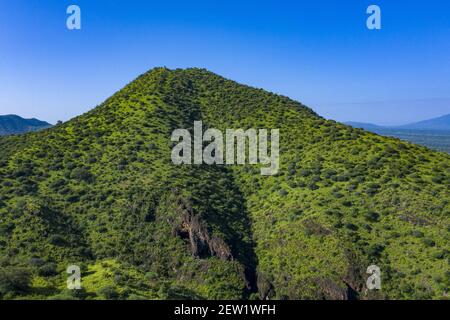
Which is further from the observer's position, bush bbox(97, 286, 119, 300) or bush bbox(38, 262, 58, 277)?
bush bbox(38, 262, 58, 277)

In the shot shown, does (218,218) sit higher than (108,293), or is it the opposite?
(218,218)

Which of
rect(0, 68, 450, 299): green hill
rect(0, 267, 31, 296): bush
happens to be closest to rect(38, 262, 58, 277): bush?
rect(0, 68, 450, 299): green hill

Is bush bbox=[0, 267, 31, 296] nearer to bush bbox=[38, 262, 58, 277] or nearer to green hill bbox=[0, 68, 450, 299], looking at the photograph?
green hill bbox=[0, 68, 450, 299]

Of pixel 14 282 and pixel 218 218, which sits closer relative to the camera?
pixel 14 282

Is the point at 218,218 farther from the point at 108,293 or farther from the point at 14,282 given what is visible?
the point at 14,282

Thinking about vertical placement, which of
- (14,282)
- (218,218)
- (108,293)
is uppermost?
(218,218)

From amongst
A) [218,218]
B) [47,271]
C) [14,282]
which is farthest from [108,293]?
[218,218]

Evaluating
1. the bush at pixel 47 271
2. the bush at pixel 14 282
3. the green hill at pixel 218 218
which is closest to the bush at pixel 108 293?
the green hill at pixel 218 218
